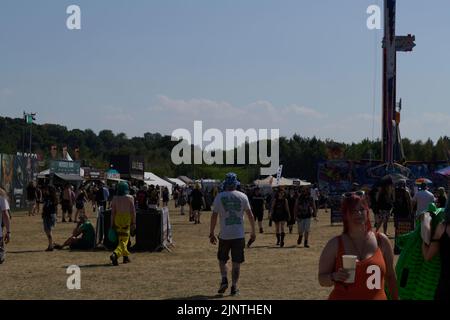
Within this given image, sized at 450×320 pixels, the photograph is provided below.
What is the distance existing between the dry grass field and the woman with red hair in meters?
5.73

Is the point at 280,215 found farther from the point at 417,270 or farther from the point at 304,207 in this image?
the point at 417,270

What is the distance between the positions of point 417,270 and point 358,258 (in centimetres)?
99

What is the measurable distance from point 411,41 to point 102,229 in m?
53.5

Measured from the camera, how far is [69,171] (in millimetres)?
62406

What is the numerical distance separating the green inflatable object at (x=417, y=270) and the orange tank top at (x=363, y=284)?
65 cm

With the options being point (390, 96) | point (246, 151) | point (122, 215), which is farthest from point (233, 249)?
point (246, 151)

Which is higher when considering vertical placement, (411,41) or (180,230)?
(411,41)

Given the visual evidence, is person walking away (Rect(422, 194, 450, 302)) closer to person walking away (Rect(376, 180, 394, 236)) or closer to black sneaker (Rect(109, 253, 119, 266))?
black sneaker (Rect(109, 253, 119, 266))

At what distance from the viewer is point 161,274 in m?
14.3

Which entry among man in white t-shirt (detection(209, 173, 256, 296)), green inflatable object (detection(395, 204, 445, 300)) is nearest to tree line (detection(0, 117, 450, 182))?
man in white t-shirt (detection(209, 173, 256, 296))

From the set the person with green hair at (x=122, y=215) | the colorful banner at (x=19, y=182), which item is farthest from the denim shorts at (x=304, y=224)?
the colorful banner at (x=19, y=182)
